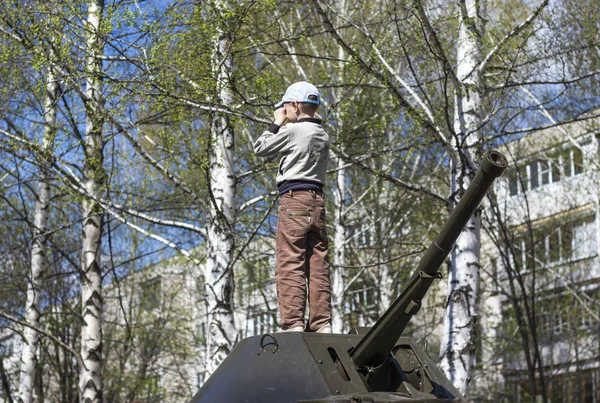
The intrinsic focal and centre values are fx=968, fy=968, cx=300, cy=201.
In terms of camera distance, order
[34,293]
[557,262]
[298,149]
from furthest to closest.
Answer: [557,262] < [34,293] < [298,149]

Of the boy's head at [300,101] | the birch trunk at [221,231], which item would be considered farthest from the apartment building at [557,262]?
the boy's head at [300,101]

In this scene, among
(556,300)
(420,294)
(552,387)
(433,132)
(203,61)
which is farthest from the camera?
(552,387)

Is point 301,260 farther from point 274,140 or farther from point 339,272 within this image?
point 339,272

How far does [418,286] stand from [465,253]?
436 centimetres

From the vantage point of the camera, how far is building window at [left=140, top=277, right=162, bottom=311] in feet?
95.0

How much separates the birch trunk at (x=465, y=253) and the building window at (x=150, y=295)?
1973 cm

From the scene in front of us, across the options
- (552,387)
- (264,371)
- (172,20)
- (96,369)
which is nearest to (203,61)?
(172,20)

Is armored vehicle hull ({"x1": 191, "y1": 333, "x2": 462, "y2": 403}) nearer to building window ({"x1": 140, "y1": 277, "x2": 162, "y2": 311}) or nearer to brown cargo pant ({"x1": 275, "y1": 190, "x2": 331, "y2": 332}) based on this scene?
brown cargo pant ({"x1": 275, "y1": 190, "x2": 331, "y2": 332})

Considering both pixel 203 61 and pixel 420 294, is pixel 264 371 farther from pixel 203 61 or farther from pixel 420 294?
pixel 203 61

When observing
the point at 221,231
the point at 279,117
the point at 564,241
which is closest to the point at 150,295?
the point at 564,241

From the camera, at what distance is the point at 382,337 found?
17.9 feet

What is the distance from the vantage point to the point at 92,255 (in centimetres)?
1269

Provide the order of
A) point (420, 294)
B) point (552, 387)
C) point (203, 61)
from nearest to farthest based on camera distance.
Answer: point (420, 294) < point (203, 61) < point (552, 387)

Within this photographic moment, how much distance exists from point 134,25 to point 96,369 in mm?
4379
